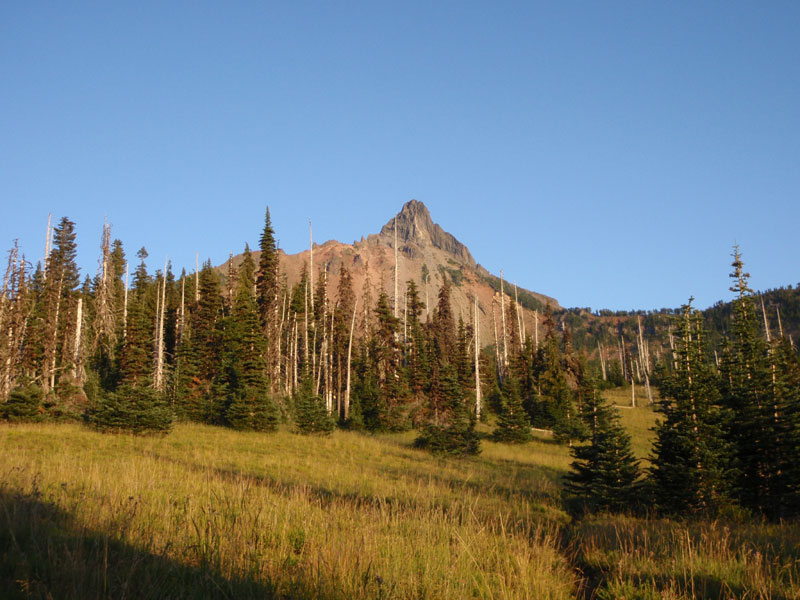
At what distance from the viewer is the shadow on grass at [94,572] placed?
3.78m

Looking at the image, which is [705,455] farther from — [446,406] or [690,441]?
[446,406]

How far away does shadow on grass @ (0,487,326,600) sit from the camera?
3.78m

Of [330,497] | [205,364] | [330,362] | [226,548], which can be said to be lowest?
[330,497]

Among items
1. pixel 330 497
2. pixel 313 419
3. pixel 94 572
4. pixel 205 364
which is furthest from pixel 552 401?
pixel 94 572

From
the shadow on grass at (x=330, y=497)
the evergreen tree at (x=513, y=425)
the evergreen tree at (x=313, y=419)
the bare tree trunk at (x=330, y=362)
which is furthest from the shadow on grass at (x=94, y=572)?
the bare tree trunk at (x=330, y=362)

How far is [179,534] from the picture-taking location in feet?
18.1

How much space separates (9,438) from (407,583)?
20.6 metres

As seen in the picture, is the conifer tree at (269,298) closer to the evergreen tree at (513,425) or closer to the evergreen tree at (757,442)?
the evergreen tree at (513,425)

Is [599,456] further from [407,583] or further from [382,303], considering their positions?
[382,303]

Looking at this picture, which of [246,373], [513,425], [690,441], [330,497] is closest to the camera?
[330,497]

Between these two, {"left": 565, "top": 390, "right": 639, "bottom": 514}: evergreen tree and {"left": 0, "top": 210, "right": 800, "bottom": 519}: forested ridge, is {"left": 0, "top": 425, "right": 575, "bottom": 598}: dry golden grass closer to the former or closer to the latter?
{"left": 565, "top": 390, "right": 639, "bottom": 514}: evergreen tree

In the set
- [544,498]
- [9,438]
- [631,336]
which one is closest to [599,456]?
[544,498]

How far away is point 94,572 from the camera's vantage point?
3916mm

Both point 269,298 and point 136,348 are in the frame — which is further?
point 269,298
